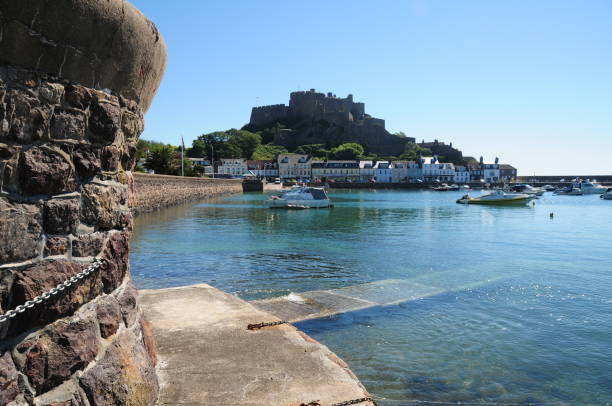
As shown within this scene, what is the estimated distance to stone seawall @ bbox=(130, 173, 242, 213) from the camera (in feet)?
124

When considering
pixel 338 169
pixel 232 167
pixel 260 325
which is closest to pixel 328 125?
pixel 338 169

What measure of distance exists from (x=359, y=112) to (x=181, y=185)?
130 meters

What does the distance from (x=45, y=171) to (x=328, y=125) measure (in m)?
163

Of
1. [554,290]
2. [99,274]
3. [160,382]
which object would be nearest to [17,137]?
[99,274]

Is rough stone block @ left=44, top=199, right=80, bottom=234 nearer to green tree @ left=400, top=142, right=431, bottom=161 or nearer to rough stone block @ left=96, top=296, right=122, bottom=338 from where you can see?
rough stone block @ left=96, top=296, right=122, bottom=338

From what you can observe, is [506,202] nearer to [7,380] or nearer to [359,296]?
[359,296]

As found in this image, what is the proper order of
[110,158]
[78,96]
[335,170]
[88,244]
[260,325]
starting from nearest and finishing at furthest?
1. [78,96]
2. [88,244]
3. [110,158]
4. [260,325]
5. [335,170]

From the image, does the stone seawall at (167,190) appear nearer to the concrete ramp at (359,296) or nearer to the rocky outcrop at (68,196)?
the concrete ramp at (359,296)

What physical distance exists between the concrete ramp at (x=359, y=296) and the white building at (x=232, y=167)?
428 feet

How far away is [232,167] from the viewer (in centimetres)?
14312

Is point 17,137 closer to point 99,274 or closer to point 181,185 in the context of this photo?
point 99,274

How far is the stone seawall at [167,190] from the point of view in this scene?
3791 centimetres

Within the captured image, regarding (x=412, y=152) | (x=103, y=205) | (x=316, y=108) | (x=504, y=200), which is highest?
(x=316, y=108)

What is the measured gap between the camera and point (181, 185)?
52719 mm
